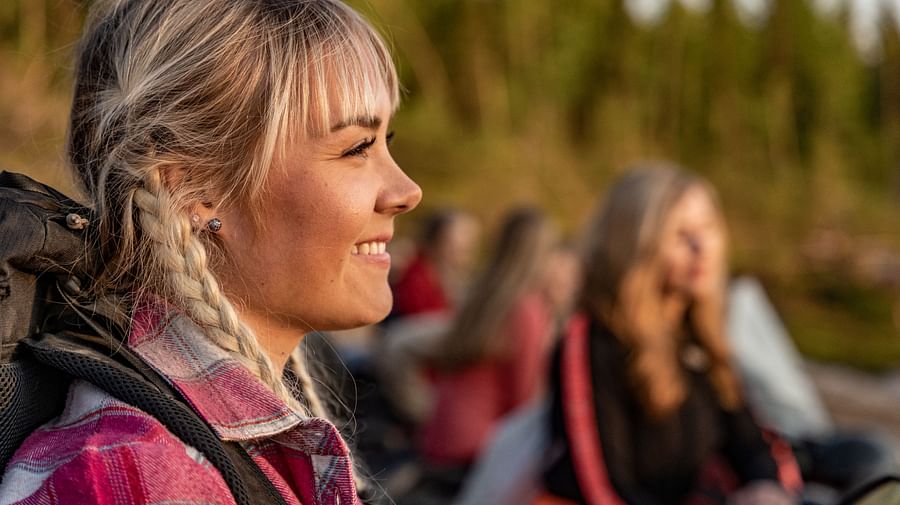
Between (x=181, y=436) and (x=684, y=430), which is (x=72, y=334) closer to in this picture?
(x=181, y=436)

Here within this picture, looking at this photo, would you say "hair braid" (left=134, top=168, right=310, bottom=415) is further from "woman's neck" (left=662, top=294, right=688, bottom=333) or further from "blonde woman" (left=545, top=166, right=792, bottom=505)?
"woman's neck" (left=662, top=294, right=688, bottom=333)

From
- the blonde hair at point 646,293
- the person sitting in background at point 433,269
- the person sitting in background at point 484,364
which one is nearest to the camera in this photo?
the blonde hair at point 646,293

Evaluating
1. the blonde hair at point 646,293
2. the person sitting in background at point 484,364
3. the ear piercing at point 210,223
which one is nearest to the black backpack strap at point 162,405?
the ear piercing at point 210,223

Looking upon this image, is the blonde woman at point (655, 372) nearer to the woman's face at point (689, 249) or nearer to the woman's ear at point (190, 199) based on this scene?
the woman's face at point (689, 249)

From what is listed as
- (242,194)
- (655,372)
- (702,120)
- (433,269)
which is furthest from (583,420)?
(702,120)

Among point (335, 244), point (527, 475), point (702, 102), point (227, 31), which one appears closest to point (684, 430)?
point (527, 475)

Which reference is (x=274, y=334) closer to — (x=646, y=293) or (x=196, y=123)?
(x=196, y=123)

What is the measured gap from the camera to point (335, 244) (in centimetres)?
138

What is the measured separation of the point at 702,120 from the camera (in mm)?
17797

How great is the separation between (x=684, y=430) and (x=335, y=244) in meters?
1.93

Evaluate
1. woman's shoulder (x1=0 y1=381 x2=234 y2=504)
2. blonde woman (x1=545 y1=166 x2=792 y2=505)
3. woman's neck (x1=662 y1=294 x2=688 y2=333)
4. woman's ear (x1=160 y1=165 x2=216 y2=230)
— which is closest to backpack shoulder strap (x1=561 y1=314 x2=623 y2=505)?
blonde woman (x1=545 y1=166 x2=792 y2=505)

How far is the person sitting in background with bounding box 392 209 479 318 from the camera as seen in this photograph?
6.47 m

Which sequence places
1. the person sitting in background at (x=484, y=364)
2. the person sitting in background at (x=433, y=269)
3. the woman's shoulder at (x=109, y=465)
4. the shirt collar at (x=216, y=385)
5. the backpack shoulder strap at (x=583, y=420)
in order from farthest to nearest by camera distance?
the person sitting in background at (x=433, y=269)
the person sitting in background at (x=484, y=364)
the backpack shoulder strap at (x=583, y=420)
the shirt collar at (x=216, y=385)
the woman's shoulder at (x=109, y=465)

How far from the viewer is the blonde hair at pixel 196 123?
1.27 meters
